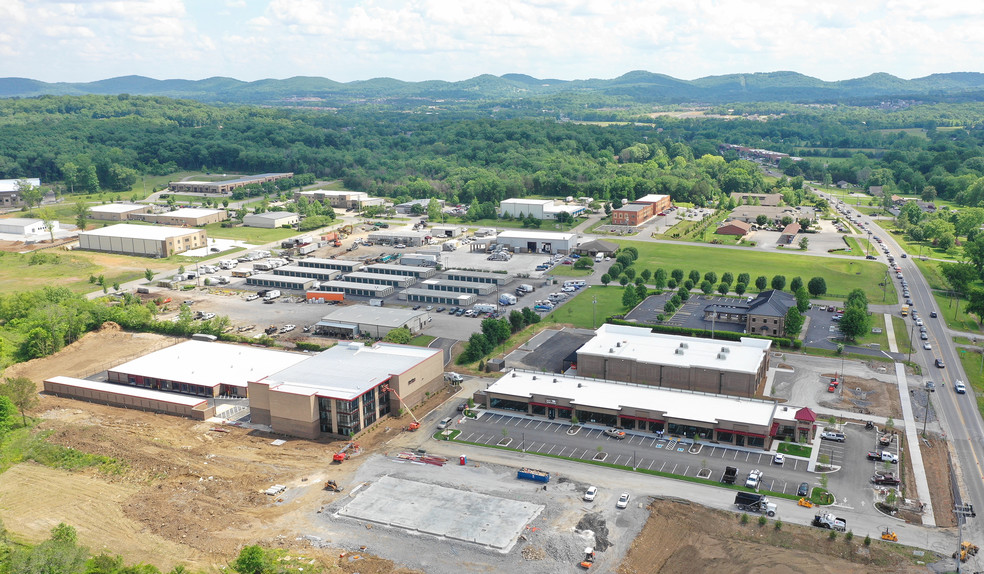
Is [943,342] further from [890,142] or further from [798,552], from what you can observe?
[890,142]

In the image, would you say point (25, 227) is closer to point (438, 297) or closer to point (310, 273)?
point (310, 273)

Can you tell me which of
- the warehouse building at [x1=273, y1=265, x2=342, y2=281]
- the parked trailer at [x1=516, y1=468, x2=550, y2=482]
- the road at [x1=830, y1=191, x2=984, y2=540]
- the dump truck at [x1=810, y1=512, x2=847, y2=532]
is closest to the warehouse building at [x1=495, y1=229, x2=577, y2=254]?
the warehouse building at [x1=273, y1=265, x2=342, y2=281]

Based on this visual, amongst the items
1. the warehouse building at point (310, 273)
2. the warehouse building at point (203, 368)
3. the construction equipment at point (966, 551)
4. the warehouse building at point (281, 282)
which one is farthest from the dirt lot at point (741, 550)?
the warehouse building at point (310, 273)

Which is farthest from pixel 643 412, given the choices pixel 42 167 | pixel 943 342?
pixel 42 167

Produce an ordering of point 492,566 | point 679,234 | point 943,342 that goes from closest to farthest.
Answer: point 492,566
point 943,342
point 679,234

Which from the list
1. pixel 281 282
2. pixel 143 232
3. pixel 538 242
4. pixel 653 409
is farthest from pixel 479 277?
pixel 143 232

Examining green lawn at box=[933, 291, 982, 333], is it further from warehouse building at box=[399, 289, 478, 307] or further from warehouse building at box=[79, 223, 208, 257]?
warehouse building at box=[79, 223, 208, 257]
